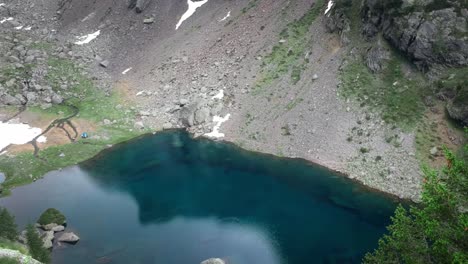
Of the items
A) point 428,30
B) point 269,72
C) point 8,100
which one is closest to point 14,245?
point 8,100

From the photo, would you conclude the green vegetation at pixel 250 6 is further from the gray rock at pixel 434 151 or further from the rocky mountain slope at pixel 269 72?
the gray rock at pixel 434 151

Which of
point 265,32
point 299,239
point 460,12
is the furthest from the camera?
point 265,32

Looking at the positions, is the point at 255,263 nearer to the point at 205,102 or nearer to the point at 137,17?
the point at 205,102

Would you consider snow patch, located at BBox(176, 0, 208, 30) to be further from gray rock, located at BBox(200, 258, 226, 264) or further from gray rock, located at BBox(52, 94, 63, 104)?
gray rock, located at BBox(200, 258, 226, 264)

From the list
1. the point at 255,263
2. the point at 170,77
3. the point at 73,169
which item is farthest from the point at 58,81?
the point at 255,263

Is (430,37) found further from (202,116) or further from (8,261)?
(8,261)

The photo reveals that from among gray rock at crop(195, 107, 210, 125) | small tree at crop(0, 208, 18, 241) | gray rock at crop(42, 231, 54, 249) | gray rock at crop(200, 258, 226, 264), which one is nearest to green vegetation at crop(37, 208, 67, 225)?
gray rock at crop(42, 231, 54, 249)
